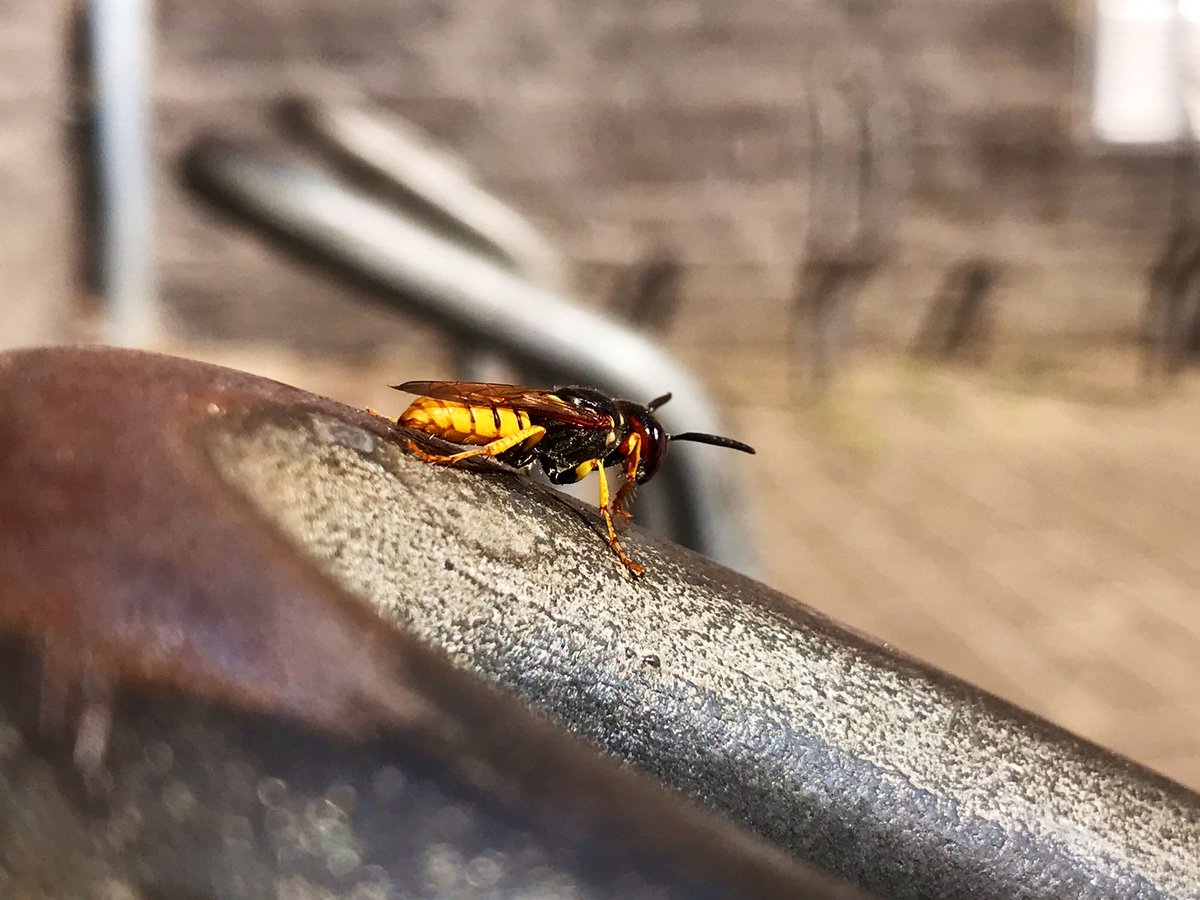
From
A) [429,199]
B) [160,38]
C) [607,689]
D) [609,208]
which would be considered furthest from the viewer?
[609,208]

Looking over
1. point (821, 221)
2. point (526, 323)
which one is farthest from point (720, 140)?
point (526, 323)

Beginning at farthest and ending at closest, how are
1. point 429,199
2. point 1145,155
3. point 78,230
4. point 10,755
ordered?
1. point 1145,155
2. point 78,230
3. point 429,199
4. point 10,755

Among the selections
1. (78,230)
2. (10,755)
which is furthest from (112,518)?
(78,230)

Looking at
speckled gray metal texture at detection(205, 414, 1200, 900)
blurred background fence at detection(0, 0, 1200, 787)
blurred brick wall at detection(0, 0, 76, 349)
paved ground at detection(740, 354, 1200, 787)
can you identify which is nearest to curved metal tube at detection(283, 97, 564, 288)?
blurred brick wall at detection(0, 0, 76, 349)

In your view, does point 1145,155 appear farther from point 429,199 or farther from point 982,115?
point 429,199

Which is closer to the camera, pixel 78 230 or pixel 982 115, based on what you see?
pixel 78 230

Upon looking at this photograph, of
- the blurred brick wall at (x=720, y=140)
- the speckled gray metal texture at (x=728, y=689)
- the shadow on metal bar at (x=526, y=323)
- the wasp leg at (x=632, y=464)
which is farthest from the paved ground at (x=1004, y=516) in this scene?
the speckled gray metal texture at (x=728, y=689)
